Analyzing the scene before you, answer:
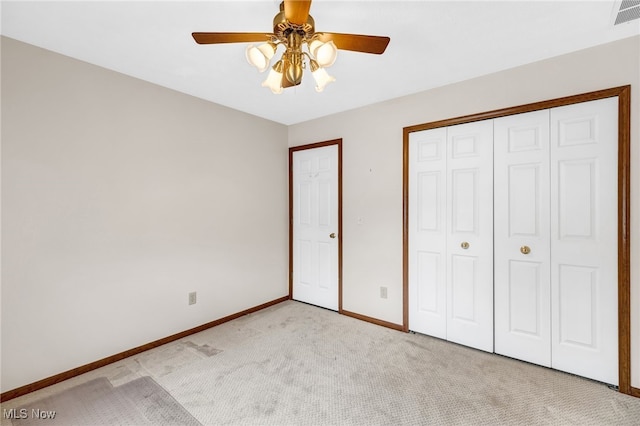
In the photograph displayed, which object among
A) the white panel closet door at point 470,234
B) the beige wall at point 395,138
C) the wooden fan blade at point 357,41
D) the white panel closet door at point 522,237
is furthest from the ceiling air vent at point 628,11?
the wooden fan blade at point 357,41

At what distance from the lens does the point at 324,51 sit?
1488 millimetres

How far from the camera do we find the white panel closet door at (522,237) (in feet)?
7.52

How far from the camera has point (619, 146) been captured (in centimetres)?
200

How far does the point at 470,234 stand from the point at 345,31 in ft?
6.37

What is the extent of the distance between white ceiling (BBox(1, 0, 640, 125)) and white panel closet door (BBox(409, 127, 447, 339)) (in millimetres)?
602

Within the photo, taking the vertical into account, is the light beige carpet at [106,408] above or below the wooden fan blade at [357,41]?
below

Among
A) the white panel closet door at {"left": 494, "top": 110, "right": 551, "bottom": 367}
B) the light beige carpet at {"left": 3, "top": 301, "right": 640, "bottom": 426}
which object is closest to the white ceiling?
the white panel closet door at {"left": 494, "top": 110, "right": 551, "bottom": 367}

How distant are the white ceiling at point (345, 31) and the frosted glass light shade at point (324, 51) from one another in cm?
29

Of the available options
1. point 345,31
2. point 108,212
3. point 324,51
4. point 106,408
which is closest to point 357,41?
point 324,51

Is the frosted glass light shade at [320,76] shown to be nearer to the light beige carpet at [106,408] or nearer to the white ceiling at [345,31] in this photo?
the white ceiling at [345,31]

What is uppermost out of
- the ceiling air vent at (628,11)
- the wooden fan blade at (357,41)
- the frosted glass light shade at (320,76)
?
the ceiling air vent at (628,11)

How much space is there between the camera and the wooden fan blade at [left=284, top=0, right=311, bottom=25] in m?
1.26

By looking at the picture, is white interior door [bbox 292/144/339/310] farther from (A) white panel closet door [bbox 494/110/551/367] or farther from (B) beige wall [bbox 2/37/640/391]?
(A) white panel closet door [bbox 494/110/551/367]

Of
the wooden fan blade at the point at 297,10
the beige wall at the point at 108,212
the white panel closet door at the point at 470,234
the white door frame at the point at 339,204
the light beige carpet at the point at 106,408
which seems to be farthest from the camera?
the white door frame at the point at 339,204
